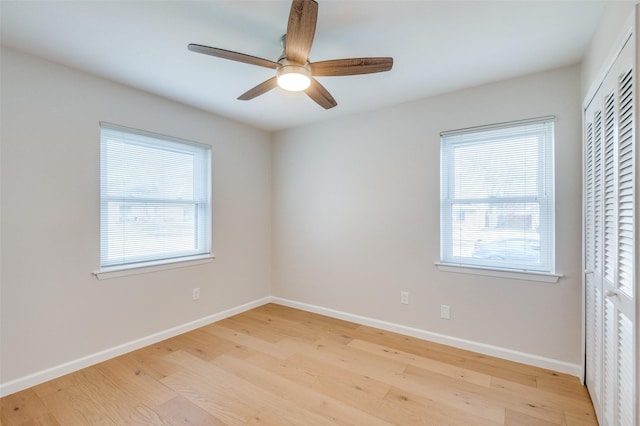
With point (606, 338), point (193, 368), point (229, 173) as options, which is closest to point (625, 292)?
point (606, 338)

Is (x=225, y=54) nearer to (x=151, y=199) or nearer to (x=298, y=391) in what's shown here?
(x=151, y=199)

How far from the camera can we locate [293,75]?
1845mm

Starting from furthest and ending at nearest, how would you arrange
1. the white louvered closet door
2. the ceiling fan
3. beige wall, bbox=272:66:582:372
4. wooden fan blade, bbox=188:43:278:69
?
beige wall, bbox=272:66:582:372
wooden fan blade, bbox=188:43:278:69
the ceiling fan
the white louvered closet door

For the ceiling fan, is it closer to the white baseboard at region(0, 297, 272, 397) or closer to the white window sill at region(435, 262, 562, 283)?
the white window sill at region(435, 262, 562, 283)

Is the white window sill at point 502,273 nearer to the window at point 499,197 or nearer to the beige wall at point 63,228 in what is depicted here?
the window at point 499,197

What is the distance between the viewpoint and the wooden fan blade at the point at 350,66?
1757mm

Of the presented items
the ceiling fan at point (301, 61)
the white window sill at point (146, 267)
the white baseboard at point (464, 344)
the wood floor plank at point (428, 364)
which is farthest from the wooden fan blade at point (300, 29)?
the white baseboard at point (464, 344)

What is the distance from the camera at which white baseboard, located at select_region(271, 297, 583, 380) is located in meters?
2.34

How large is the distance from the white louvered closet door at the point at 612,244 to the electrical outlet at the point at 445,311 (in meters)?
1.00

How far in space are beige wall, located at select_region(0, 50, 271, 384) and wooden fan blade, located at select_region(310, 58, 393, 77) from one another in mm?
1947

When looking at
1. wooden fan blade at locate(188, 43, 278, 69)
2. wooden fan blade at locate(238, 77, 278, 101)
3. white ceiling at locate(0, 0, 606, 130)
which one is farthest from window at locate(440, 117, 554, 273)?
wooden fan blade at locate(188, 43, 278, 69)

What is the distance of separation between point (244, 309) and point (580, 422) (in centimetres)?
329

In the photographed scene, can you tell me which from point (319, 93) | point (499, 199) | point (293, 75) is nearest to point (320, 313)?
point (499, 199)

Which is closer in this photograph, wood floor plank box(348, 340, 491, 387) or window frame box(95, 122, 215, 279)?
wood floor plank box(348, 340, 491, 387)
